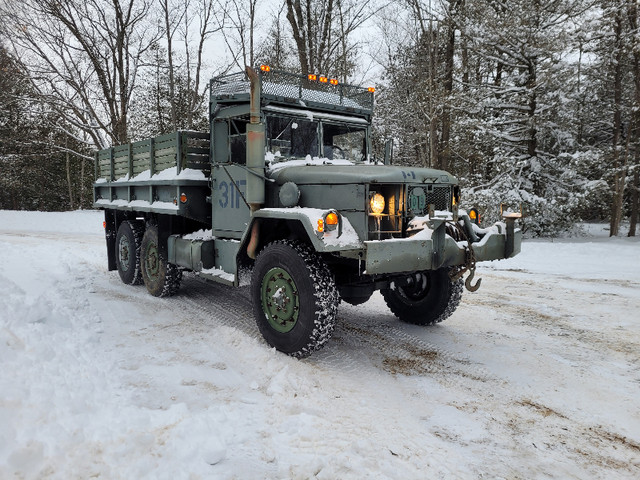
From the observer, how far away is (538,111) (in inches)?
583

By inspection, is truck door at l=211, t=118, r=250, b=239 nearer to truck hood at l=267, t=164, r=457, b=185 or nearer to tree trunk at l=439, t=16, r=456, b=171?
truck hood at l=267, t=164, r=457, b=185

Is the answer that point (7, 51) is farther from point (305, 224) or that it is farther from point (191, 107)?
point (305, 224)

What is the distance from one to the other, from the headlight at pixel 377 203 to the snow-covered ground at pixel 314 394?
4.93 ft

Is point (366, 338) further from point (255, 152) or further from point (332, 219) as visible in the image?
point (255, 152)

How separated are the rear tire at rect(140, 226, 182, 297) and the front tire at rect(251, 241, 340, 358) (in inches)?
102

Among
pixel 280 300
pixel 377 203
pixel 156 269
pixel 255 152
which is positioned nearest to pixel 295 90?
pixel 255 152

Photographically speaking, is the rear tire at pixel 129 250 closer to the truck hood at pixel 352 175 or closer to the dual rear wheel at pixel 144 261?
the dual rear wheel at pixel 144 261

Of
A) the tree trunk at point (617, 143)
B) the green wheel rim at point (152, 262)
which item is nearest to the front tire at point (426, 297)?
the green wheel rim at point (152, 262)

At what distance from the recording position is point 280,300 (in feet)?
15.4

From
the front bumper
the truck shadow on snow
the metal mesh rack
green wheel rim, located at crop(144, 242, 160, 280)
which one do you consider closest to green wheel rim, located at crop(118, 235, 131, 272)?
green wheel rim, located at crop(144, 242, 160, 280)

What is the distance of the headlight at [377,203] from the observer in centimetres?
450

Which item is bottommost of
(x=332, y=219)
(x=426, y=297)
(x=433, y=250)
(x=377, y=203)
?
(x=426, y=297)

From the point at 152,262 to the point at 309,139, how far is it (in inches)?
135

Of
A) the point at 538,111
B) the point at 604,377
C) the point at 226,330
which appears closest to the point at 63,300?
the point at 226,330
